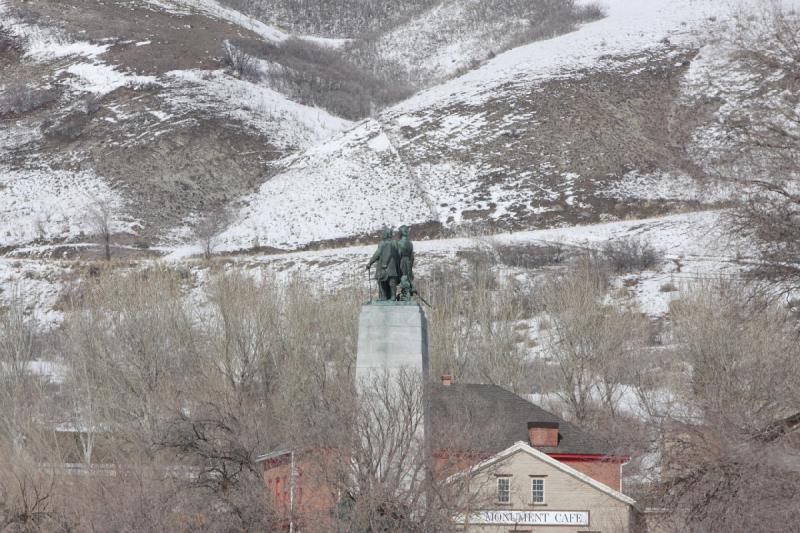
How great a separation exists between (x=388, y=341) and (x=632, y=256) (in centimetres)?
4974

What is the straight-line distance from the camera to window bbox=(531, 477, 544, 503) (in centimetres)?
3284

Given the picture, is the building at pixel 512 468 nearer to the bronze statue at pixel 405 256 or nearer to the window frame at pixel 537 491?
the window frame at pixel 537 491

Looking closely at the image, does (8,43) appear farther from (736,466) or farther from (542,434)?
(736,466)

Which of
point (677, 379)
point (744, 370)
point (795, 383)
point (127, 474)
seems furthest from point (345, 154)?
→ point (795, 383)

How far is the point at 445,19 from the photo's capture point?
18925cm

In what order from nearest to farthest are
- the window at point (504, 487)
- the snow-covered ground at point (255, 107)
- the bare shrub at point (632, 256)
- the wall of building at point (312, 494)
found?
the wall of building at point (312, 494)
the window at point (504, 487)
the bare shrub at point (632, 256)
the snow-covered ground at point (255, 107)

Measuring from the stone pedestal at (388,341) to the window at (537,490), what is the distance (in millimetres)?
12624

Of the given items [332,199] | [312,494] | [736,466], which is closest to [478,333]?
[312,494]

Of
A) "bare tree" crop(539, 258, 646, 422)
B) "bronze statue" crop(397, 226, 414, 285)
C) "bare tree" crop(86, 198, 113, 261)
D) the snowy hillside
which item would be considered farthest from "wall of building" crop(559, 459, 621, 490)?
"bare tree" crop(86, 198, 113, 261)

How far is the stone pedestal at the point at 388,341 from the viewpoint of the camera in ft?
69.7

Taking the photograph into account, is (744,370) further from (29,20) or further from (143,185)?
(29,20)

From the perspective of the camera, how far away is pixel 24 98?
363 ft

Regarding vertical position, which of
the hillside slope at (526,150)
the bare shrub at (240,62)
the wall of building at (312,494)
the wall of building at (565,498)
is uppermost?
the bare shrub at (240,62)

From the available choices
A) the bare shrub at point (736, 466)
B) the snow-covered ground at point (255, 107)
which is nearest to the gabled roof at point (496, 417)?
the bare shrub at point (736, 466)
